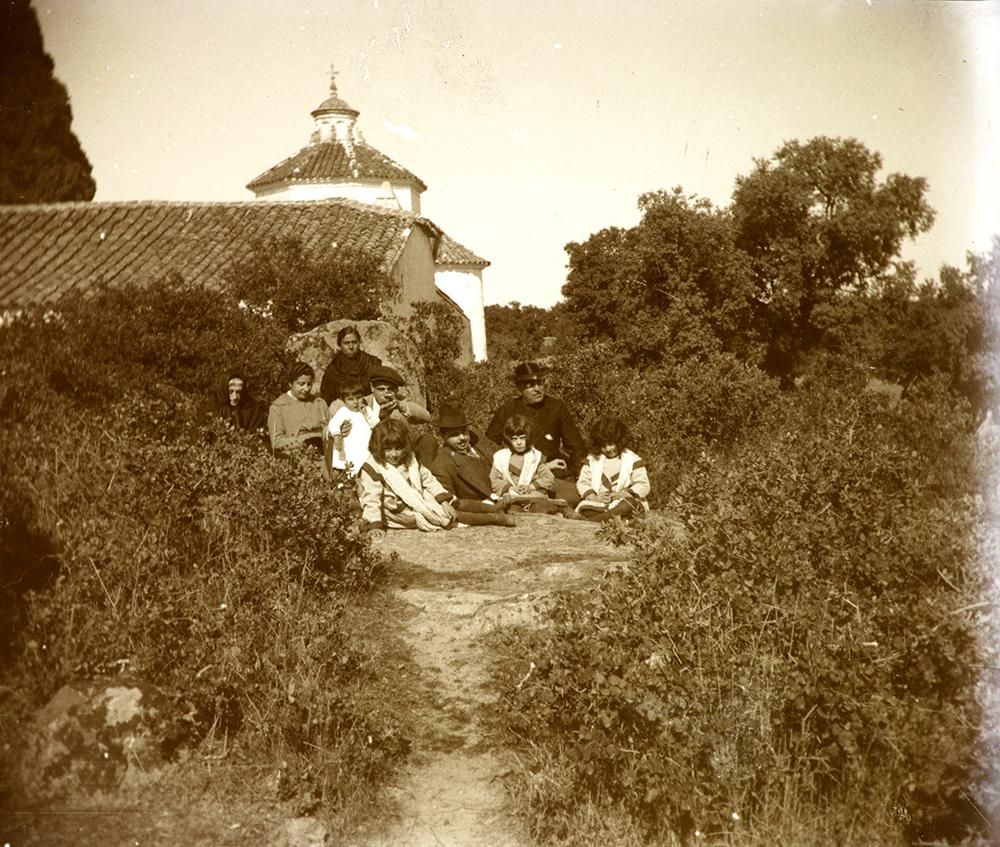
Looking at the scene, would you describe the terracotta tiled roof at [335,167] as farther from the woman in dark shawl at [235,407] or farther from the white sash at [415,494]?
the white sash at [415,494]

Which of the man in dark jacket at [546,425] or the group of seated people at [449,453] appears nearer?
the group of seated people at [449,453]

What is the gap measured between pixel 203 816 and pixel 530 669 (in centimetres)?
145

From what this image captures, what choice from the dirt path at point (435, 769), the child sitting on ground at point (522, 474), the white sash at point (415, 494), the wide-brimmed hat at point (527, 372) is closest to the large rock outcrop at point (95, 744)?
the dirt path at point (435, 769)

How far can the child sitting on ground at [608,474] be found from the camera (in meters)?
8.48

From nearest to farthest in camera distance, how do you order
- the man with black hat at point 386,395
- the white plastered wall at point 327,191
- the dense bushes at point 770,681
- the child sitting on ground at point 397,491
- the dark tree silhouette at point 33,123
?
the dense bushes at point 770,681, the dark tree silhouette at point 33,123, the child sitting on ground at point 397,491, the man with black hat at point 386,395, the white plastered wall at point 327,191

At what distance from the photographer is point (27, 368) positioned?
8.29 m

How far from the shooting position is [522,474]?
8875 mm

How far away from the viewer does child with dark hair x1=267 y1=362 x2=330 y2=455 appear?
335 inches

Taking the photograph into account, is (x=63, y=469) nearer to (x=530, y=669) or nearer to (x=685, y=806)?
(x=530, y=669)

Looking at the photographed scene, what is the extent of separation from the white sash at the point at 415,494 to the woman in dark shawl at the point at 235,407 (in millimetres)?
1119

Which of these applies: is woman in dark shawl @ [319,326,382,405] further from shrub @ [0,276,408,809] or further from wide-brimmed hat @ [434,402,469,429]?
shrub @ [0,276,408,809]


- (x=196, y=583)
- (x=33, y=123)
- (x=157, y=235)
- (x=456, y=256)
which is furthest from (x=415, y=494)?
(x=456, y=256)

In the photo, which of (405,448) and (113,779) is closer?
(113,779)

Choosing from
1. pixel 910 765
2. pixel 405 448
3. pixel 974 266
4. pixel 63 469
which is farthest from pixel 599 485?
pixel 974 266
